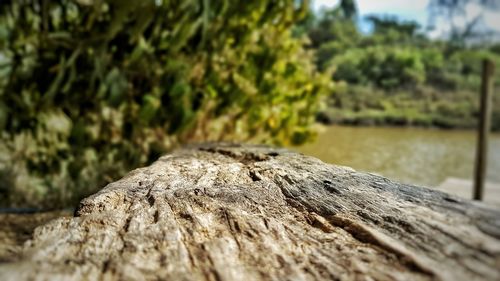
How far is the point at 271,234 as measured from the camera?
2.40ft

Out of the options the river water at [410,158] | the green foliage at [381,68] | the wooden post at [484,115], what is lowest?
the river water at [410,158]

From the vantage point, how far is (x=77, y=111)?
271 centimetres

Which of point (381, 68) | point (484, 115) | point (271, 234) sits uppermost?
point (381, 68)

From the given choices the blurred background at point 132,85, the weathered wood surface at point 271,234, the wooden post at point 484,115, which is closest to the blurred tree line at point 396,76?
the wooden post at point 484,115

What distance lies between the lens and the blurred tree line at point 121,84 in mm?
2490

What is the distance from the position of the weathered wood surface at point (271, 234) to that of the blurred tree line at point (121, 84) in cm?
161

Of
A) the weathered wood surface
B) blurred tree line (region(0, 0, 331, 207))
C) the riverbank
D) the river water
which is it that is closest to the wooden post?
the river water

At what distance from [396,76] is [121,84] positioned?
17161 mm

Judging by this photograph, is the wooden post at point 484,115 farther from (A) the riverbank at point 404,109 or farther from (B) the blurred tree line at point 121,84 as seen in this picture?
(A) the riverbank at point 404,109

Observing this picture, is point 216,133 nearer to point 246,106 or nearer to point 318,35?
point 246,106

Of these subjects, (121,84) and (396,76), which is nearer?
(121,84)

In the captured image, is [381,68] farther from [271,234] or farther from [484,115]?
[271,234]

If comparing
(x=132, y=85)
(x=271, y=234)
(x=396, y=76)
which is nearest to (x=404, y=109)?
(x=396, y=76)

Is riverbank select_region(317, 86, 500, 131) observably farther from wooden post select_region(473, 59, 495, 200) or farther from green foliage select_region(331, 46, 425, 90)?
wooden post select_region(473, 59, 495, 200)
